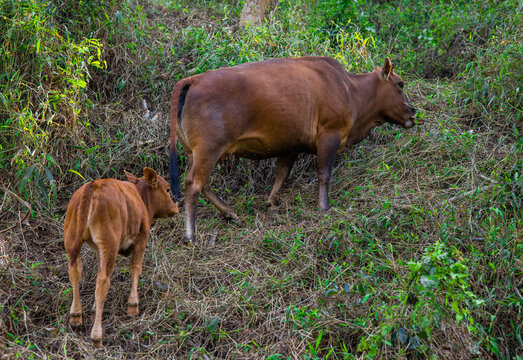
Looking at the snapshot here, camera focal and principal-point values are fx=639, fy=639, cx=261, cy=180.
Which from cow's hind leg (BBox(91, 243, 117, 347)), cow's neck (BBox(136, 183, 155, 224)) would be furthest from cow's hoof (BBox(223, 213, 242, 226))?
cow's hind leg (BBox(91, 243, 117, 347))

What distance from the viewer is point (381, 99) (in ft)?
25.7

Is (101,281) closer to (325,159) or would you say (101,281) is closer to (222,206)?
(222,206)

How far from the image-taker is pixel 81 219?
472cm

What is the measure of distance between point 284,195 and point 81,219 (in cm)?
315

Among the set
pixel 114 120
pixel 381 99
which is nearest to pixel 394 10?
pixel 381 99

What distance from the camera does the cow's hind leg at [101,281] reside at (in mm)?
4746

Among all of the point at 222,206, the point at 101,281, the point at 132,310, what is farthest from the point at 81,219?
the point at 222,206

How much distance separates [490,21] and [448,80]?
1.09 metres

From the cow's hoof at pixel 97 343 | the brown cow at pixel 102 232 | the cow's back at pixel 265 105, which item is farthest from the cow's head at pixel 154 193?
the cow's hoof at pixel 97 343

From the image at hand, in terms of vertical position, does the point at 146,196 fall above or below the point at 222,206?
above

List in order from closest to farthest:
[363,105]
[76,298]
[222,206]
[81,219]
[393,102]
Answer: [81,219]
[76,298]
[222,206]
[363,105]
[393,102]

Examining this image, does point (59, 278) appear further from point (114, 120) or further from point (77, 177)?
point (114, 120)

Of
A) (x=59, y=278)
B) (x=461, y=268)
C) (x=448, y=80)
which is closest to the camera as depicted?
(x=461, y=268)

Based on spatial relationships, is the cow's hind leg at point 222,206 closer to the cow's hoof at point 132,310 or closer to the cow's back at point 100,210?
the cow's back at point 100,210
